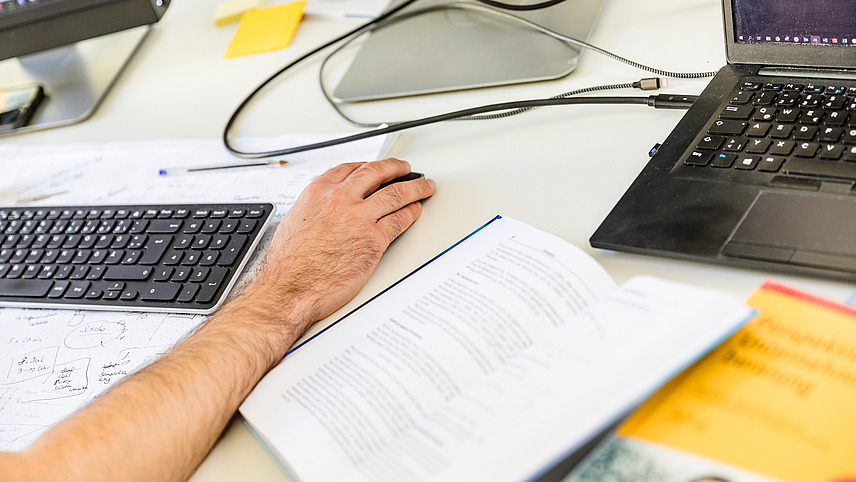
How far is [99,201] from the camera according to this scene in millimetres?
922

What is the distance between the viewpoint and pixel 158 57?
1197 mm

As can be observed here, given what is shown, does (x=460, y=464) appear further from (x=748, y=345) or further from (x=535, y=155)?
(x=535, y=155)

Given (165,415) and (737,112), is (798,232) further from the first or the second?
(165,415)

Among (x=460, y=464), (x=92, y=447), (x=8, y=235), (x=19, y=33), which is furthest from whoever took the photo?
(x=19, y=33)

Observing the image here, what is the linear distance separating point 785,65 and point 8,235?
796 millimetres

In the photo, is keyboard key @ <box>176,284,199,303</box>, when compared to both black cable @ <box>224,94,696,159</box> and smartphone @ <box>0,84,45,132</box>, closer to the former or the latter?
black cable @ <box>224,94,696,159</box>

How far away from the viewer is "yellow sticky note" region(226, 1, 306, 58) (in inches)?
44.6

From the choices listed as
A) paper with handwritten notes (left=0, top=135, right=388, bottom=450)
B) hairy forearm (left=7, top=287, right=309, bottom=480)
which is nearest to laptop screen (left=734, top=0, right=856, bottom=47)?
paper with handwritten notes (left=0, top=135, right=388, bottom=450)

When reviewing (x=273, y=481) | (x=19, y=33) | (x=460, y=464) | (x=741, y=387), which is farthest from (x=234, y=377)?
(x=19, y=33)

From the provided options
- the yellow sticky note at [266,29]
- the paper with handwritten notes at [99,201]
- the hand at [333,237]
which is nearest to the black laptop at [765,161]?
the hand at [333,237]

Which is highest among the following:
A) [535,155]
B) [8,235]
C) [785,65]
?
[785,65]

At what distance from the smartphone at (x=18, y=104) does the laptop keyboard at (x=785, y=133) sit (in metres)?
0.92

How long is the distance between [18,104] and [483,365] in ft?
3.02

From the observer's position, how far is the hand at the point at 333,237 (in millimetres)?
676
